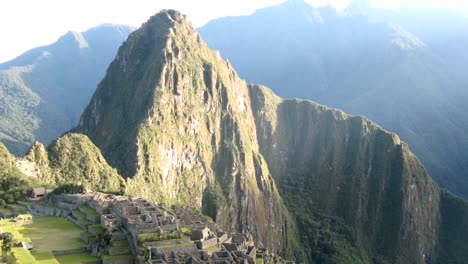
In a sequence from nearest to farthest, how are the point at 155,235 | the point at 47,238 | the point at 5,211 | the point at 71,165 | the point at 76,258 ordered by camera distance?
the point at 155,235 < the point at 76,258 < the point at 47,238 < the point at 5,211 < the point at 71,165

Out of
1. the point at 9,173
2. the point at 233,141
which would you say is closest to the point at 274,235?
the point at 233,141

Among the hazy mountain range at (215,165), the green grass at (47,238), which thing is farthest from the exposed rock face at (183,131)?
the green grass at (47,238)

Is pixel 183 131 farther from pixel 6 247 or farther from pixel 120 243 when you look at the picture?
pixel 6 247

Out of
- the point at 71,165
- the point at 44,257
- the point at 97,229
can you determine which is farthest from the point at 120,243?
the point at 71,165

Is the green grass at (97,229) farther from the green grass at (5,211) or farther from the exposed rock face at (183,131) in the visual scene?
the exposed rock face at (183,131)

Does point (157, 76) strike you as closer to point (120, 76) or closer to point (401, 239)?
point (120, 76)
